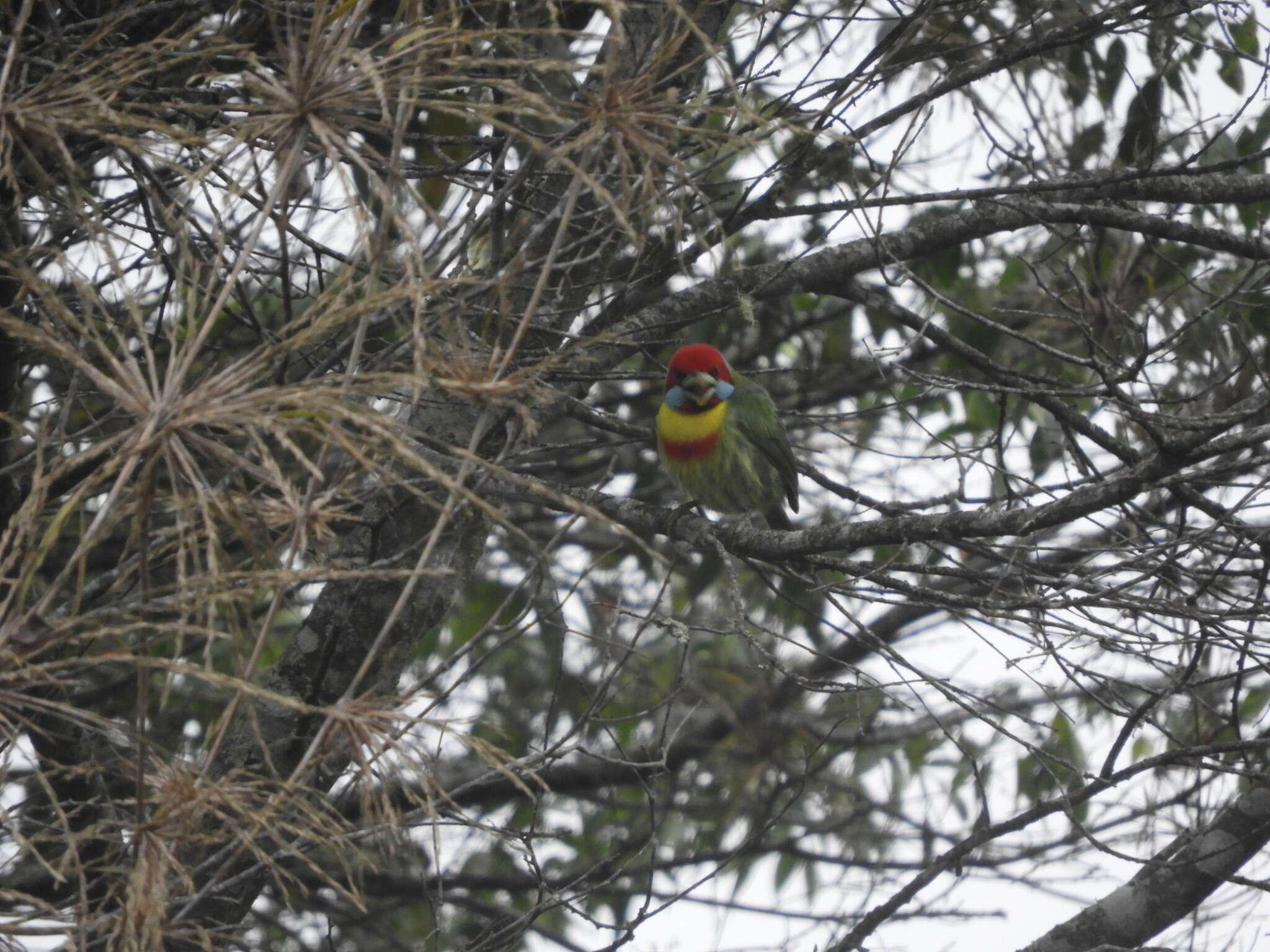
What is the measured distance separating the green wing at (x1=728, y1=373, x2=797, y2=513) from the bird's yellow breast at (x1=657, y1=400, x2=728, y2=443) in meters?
0.09

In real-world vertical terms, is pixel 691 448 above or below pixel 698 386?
below

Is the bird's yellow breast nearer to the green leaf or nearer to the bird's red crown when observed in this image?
the bird's red crown

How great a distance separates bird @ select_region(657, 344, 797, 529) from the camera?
4.93m

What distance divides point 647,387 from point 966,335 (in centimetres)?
175

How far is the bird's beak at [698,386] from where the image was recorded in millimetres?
4898

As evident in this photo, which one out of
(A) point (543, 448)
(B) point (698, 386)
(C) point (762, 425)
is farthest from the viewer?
(C) point (762, 425)

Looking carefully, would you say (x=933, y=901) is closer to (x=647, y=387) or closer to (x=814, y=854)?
(x=814, y=854)

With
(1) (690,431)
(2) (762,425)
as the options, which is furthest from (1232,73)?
(1) (690,431)

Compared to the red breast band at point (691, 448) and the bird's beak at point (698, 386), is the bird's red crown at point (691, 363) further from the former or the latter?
the red breast band at point (691, 448)

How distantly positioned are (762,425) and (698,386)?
307 millimetres

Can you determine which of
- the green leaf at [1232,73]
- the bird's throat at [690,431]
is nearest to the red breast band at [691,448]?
the bird's throat at [690,431]

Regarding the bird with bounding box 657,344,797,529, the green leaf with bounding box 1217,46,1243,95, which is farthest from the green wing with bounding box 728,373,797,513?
the green leaf with bounding box 1217,46,1243,95

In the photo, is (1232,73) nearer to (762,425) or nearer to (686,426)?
(762,425)

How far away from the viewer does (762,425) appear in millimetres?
5027
